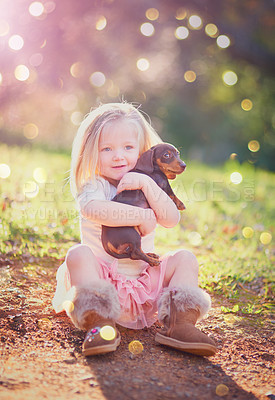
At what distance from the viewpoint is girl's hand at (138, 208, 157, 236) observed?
2707 millimetres

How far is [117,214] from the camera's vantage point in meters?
2.61

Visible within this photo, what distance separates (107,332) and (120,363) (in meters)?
0.19

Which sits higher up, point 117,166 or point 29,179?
point 117,166

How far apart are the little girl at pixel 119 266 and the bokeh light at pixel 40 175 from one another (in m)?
3.59

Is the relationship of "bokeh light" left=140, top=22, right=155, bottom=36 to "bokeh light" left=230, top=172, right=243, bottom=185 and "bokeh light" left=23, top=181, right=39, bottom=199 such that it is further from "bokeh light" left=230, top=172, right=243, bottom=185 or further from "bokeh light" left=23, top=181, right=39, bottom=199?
"bokeh light" left=23, top=181, right=39, bottom=199

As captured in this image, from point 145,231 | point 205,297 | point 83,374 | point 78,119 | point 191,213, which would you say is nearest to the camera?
point 83,374

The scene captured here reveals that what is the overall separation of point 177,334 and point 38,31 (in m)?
5.60

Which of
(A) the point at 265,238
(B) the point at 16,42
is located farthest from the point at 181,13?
(A) the point at 265,238

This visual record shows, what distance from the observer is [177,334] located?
7.73 ft

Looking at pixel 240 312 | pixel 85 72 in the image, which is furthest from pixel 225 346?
pixel 85 72

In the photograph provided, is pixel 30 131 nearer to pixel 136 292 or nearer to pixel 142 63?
pixel 142 63

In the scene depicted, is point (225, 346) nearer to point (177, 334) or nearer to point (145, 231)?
point (177, 334)

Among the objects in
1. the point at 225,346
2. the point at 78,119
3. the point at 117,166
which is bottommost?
the point at 225,346

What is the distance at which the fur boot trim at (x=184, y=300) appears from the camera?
8.11 ft
